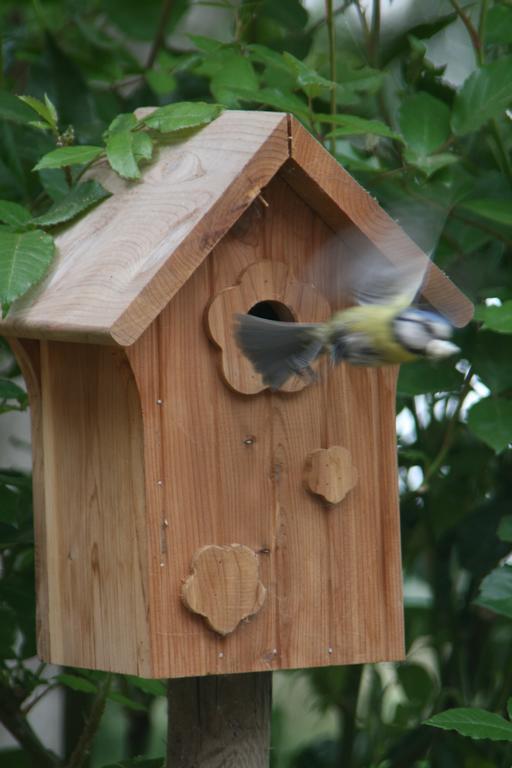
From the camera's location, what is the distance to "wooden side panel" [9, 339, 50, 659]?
249 centimetres

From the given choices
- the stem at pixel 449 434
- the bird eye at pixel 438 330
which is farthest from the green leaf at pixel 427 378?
the bird eye at pixel 438 330

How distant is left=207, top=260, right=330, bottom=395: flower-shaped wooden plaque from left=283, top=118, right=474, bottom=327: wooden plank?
14 centimetres

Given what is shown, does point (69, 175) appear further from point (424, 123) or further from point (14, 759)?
point (14, 759)

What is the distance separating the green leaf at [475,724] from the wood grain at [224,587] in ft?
1.39

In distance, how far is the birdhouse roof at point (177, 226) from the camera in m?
2.12

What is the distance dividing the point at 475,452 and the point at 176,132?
1455 millimetres

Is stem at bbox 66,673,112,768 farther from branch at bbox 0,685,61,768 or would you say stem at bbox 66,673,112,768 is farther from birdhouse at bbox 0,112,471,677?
birdhouse at bbox 0,112,471,677

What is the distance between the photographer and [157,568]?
221cm

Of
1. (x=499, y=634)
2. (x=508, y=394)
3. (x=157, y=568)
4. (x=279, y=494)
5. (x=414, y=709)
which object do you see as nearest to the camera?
(x=157, y=568)

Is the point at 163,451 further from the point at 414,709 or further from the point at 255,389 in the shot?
the point at 414,709

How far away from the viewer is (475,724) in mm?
2445

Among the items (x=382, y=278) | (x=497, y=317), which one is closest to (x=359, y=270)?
(x=382, y=278)

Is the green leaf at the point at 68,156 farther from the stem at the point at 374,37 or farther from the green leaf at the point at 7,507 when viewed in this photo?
the stem at the point at 374,37

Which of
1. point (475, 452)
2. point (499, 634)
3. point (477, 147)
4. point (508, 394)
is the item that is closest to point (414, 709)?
point (499, 634)
